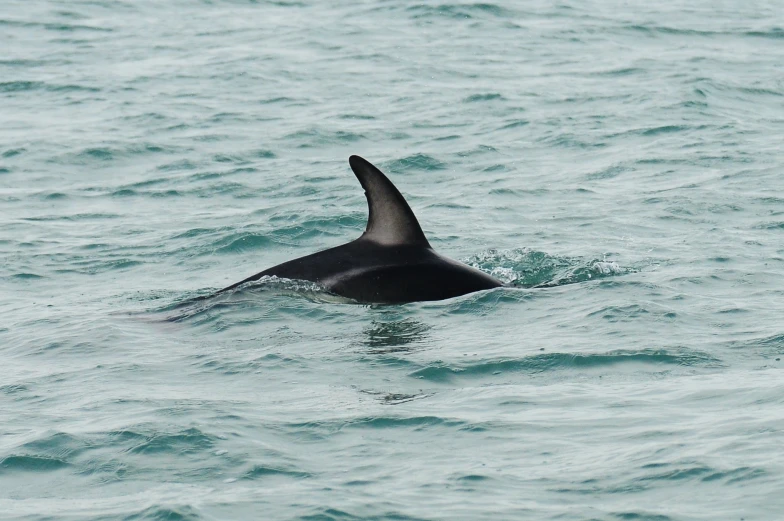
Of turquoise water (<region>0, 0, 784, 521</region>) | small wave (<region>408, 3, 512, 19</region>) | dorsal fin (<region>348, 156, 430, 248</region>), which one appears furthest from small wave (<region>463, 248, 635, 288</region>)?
small wave (<region>408, 3, 512, 19</region>)

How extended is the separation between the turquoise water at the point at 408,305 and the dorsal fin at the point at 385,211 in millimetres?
677

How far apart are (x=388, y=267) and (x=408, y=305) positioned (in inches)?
16.2

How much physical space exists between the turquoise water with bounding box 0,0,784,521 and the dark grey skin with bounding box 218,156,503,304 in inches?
7.7

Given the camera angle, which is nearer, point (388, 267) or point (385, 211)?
point (385, 211)

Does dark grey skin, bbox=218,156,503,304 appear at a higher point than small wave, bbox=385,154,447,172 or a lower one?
higher

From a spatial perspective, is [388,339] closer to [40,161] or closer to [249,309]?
[249,309]

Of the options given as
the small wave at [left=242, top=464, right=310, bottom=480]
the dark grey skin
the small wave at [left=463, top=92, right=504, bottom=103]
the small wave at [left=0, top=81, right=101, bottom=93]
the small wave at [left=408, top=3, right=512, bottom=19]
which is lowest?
the small wave at [left=242, top=464, right=310, bottom=480]

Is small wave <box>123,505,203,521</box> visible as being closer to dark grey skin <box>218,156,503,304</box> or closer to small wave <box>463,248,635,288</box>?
dark grey skin <box>218,156,503,304</box>

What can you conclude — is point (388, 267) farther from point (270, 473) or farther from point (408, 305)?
point (270, 473)

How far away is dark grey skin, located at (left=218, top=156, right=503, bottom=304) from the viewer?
1145 cm

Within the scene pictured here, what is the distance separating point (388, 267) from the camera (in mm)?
11562

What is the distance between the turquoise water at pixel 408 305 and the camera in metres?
7.76

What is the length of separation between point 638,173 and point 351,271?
726 cm

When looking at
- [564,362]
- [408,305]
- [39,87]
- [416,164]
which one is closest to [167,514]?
[564,362]
